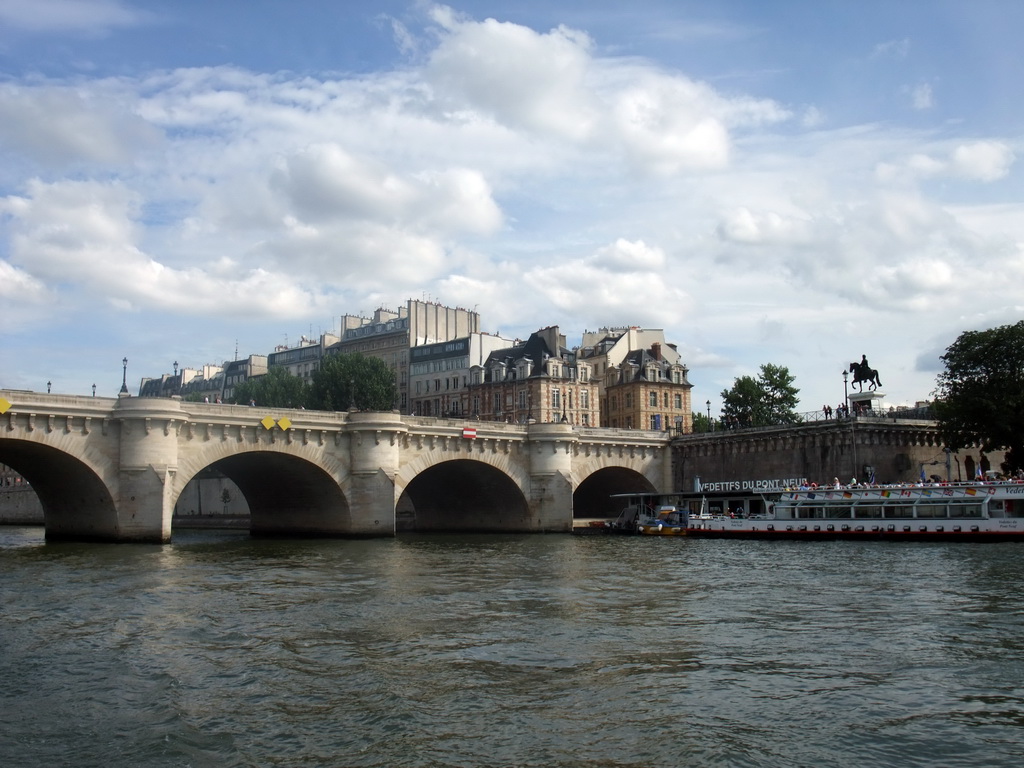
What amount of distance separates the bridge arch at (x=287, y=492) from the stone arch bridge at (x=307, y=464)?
0.11m

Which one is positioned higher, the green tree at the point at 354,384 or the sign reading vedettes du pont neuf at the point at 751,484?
the green tree at the point at 354,384

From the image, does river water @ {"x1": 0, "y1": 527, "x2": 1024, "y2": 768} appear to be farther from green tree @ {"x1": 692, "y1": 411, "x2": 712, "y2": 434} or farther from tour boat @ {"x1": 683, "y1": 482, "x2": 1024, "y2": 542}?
green tree @ {"x1": 692, "y1": 411, "x2": 712, "y2": 434}

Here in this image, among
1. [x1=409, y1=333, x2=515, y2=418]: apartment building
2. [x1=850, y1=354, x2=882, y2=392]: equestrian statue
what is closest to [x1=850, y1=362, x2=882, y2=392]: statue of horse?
[x1=850, y1=354, x2=882, y2=392]: equestrian statue

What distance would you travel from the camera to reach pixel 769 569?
127 ft

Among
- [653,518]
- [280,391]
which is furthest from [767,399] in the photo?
[280,391]

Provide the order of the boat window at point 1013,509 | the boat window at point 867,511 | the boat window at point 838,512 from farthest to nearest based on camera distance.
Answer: the boat window at point 838,512
the boat window at point 867,511
the boat window at point 1013,509

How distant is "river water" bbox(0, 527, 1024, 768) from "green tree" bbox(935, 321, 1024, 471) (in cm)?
2830

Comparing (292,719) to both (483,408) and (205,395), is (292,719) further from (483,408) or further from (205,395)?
(205,395)

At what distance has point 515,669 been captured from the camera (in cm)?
1920

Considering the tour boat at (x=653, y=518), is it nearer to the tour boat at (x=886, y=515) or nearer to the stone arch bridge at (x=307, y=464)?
the tour boat at (x=886, y=515)

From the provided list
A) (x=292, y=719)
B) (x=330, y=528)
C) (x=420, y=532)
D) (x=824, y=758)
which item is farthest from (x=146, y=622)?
(x=420, y=532)

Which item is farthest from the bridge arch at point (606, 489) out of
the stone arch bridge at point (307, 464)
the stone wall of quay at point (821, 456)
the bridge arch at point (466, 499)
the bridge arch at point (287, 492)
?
the bridge arch at point (287, 492)

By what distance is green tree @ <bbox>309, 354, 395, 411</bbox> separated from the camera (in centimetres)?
9981

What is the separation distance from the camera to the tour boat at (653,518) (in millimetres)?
65562
